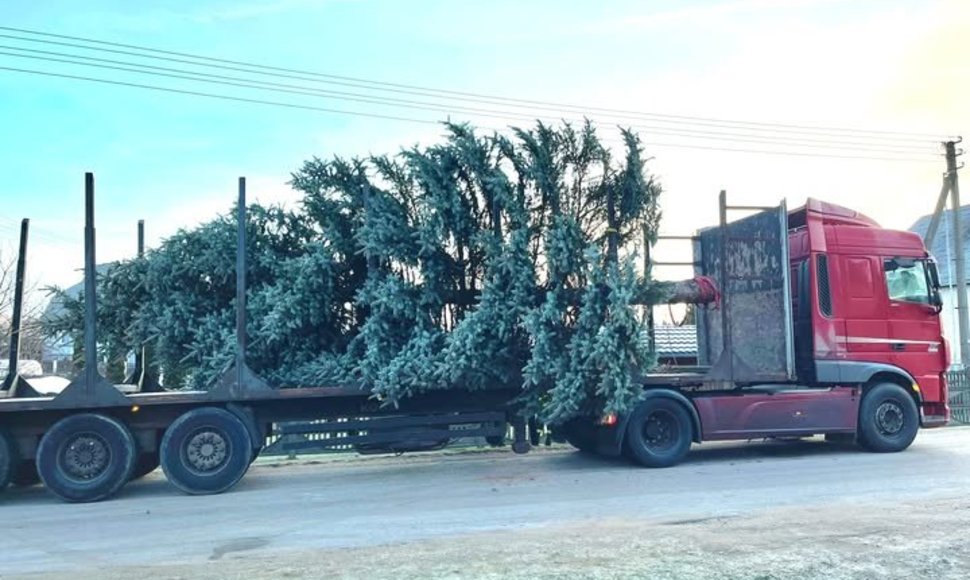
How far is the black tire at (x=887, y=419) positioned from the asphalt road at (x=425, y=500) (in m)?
0.32

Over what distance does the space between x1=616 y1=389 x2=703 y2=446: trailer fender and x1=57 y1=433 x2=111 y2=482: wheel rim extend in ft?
21.9

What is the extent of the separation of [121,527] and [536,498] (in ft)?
14.6

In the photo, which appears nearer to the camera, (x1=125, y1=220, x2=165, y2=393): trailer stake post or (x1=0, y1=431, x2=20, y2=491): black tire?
(x1=0, y1=431, x2=20, y2=491): black tire

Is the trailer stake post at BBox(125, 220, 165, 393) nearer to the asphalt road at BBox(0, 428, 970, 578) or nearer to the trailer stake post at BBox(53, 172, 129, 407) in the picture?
the asphalt road at BBox(0, 428, 970, 578)

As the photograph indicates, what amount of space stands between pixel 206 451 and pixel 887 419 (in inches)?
399

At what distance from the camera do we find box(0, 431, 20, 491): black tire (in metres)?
9.64

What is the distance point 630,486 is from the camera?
32.4 ft

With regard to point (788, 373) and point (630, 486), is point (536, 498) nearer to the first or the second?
point (630, 486)

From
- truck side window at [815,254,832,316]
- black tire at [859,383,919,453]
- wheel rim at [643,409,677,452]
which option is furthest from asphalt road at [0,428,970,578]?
truck side window at [815,254,832,316]

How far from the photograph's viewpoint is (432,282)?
10.9 metres

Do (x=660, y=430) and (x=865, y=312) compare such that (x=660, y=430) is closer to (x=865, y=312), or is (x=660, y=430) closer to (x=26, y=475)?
(x=865, y=312)

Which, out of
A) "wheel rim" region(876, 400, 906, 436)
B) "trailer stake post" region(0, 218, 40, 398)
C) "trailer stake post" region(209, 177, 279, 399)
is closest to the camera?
"trailer stake post" region(209, 177, 279, 399)

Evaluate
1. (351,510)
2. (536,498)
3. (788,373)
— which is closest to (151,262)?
(351,510)

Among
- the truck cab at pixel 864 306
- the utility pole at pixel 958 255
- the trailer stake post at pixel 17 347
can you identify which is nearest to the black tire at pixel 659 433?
the truck cab at pixel 864 306
